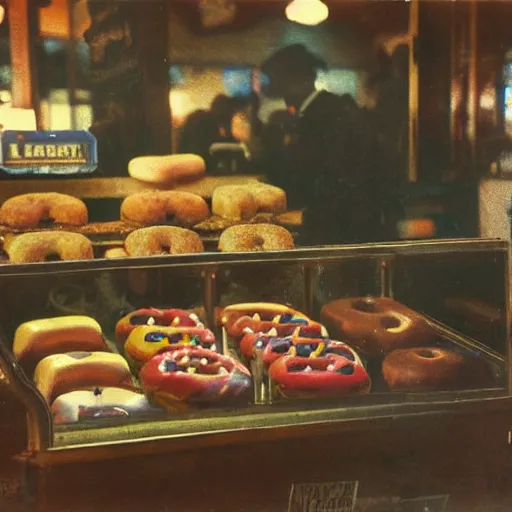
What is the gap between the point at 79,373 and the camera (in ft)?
7.29

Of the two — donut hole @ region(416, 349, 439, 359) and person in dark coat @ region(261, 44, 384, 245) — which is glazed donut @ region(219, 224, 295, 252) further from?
donut hole @ region(416, 349, 439, 359)

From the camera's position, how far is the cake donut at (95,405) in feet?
7.05

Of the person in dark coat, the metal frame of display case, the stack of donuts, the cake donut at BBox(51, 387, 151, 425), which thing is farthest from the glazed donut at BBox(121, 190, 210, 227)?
the cake donut at BBox(51, 387, 151, 425)

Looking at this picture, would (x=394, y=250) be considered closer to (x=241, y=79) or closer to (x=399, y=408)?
(x=399, y=408)

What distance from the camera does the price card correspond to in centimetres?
222

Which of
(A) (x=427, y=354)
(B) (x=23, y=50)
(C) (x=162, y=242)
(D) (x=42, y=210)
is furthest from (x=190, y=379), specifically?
(B) (x=23, y=50)

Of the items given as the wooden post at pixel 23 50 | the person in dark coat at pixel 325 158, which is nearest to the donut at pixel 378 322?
the person in dark coat at pixel 325 158

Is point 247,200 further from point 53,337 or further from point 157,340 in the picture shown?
point 53,337

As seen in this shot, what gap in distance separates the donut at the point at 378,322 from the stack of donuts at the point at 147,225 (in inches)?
10.6

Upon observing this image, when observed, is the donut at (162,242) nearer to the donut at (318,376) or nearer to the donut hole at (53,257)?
the donut hole at (53,257)

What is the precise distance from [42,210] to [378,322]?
3.24 feet

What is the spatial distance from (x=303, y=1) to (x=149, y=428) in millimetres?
1163

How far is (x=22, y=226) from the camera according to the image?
2.15m

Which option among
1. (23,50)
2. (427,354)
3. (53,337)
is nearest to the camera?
(23,50)
